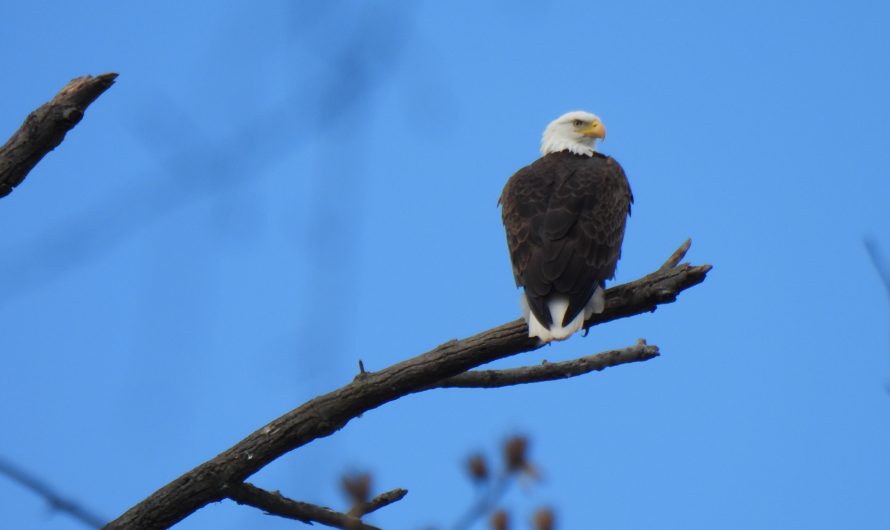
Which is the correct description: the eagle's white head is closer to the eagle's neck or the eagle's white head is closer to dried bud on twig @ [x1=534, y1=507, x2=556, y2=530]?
the eagle's neck

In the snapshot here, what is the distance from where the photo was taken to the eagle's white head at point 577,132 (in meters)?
8.91

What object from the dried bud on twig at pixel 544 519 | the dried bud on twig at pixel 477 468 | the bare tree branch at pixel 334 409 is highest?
the bare tree branch at pixel 334 409

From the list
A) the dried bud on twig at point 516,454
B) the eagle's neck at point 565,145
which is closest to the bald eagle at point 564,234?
the eagle's neck at point 565,145

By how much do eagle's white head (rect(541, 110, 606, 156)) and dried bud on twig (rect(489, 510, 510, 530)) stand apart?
5612mm

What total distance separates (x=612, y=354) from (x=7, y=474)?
3.26 metres

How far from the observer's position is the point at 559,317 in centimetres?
623

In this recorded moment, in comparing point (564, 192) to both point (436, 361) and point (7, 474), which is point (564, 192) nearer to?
point (436, 361)

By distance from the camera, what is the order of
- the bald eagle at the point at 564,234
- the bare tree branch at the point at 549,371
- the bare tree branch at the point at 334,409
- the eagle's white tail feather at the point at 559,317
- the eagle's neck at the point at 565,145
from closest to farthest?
the bare tree branch at the point at 334,409 → the bare tree branch at the point at 549,371 → the eagle's white tail feather at the point at 559,317 → the bald eagle at the point at 564,234 → the eagle's neck at the point at 565,145

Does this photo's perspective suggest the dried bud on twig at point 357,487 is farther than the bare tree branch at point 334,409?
No

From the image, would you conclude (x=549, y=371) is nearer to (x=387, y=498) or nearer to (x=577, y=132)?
(x=387, y=498)

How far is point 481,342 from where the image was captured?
5.54 m

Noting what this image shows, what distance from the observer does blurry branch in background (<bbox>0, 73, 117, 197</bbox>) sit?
14.8ft

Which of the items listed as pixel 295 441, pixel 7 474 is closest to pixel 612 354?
pixel 295 441

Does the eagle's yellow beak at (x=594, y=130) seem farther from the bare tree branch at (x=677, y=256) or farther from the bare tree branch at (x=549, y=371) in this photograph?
→ the bare tree branch at (x=549, y=371)
